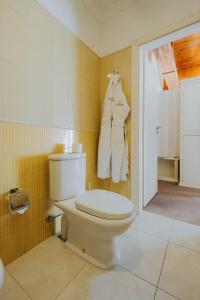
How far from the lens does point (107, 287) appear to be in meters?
0.83

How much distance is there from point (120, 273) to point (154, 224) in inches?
27.3

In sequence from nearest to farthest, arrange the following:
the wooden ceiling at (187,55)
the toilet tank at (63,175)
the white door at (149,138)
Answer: the toilet tank at (63,175) < the white door at (149,138) < the wooden ceiling at (187,55)

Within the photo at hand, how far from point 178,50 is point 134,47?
144 centimetres

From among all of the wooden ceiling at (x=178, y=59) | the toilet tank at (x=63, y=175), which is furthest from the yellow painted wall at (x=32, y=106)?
the wooden ceiling at (x=178, y=59)

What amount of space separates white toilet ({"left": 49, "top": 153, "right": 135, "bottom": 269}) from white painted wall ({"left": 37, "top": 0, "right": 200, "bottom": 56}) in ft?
4.23

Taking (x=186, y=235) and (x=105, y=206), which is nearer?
(x=105, y=206)

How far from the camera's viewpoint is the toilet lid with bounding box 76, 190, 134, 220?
0.87 meters

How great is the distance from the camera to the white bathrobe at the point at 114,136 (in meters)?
1.58

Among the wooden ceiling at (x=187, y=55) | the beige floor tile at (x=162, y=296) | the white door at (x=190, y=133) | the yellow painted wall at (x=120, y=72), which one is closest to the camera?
the beige floor tile at (x=162, y=296)

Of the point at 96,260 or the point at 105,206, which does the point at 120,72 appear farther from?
the point at 96,260

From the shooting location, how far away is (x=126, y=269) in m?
0.95

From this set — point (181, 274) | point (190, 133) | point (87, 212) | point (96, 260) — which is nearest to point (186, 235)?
point (181, 274)

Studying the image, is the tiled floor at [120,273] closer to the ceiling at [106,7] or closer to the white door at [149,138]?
the white door at [149,138]

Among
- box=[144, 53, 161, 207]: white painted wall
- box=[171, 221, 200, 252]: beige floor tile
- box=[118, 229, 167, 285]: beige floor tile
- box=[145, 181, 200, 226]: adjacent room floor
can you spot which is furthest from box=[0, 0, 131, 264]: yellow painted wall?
box=[145, 181, 200, 226]: adjacent room floor
